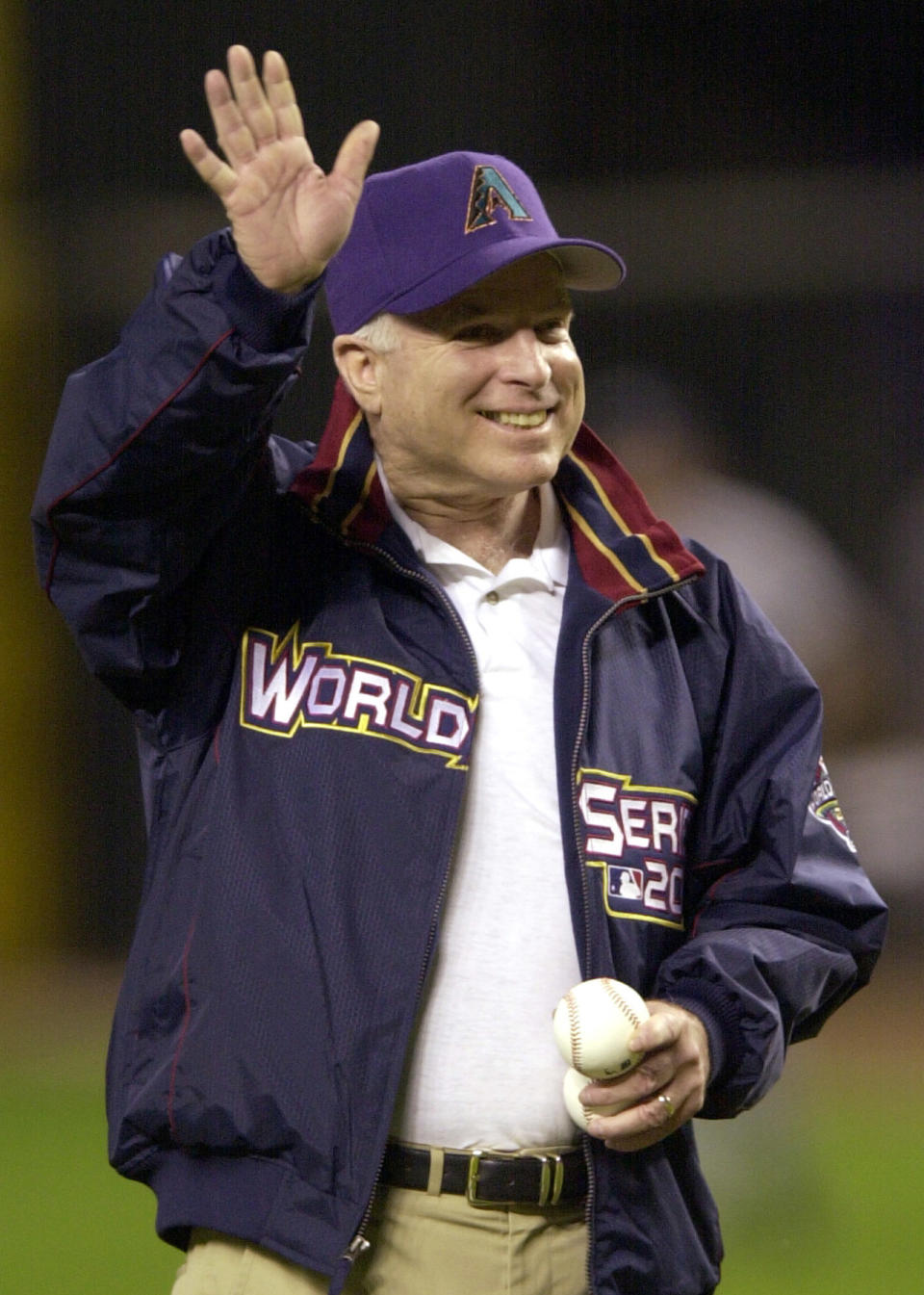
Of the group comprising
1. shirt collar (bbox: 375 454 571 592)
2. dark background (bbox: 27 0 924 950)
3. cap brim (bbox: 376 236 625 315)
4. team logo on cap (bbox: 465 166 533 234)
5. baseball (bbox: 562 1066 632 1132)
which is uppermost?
team logo on cap (bbox: 465 166 533 234)

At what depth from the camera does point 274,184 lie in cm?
195

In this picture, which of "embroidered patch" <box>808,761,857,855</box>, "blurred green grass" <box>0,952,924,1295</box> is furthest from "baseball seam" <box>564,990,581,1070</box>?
"blurred green grass" <box>0,952,924,1295</box>

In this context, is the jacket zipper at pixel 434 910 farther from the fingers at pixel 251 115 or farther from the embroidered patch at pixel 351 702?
the fingers at pixel 251 115

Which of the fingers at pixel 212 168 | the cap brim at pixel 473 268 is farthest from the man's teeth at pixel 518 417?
the fingers at pixel 212 168

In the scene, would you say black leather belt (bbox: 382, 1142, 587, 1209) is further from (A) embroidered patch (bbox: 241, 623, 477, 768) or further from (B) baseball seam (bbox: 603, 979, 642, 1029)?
(A) embroidered patch (bbox: 241, 623, 477, 768)

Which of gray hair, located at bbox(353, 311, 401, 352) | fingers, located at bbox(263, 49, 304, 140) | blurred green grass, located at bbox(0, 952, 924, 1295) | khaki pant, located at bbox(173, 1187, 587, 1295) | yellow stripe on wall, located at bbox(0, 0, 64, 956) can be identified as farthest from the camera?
yellow stripe on wall, located at bbox(0, 0, 64, 956)

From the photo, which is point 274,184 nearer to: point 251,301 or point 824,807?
point 251,301

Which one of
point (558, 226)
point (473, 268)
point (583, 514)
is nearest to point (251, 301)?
point (473, 268)

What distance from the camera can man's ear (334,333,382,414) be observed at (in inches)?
94.1

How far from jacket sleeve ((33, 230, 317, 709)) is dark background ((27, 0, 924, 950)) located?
480 centimetres

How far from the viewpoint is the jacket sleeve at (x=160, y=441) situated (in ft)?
6.45

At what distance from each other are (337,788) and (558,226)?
5240mm

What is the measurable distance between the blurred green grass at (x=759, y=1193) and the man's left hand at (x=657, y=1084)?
2059mm

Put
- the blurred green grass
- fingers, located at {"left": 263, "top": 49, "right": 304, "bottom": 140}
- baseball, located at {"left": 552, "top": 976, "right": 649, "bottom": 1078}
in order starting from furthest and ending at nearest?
the blurred green grass → baseball, located at {"left": 552, "top": 976, "right": 649, "bottom": 1078} → fingers, located at {"left": 263, "top": 49, "right": 304, "bottom": 140}
